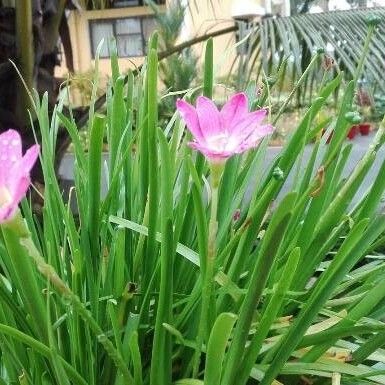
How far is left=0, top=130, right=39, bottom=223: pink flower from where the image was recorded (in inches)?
10.6

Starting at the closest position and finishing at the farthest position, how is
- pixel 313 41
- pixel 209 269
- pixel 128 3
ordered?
pixel 209 269, pixel 313 41, pixel 128 3

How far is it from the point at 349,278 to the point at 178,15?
6.50 metres

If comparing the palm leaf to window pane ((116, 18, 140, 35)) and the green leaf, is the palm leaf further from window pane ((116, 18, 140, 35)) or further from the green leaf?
window pane ((116, 18, 140, 35))

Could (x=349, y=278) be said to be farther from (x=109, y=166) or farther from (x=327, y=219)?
(x=109, y=166)

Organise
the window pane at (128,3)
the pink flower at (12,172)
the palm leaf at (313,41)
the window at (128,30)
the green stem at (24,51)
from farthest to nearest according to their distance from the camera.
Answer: the window at (128,30) → the window pane at (128,3) → the green stem at (24,51) → the palm leaf at (313,41) → the pink flower at (12,172)

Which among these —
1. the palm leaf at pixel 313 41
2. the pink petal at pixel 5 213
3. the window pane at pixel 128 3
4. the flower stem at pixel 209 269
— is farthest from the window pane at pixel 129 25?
the pink petal at pixel 5 213

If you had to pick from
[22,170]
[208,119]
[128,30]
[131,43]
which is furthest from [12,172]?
[128,30]

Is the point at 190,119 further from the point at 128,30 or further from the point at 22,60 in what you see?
the point at 128,30

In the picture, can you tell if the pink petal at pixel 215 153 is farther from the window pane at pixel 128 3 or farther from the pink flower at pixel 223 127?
the window pane at pixel 128 3

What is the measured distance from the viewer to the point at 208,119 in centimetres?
36

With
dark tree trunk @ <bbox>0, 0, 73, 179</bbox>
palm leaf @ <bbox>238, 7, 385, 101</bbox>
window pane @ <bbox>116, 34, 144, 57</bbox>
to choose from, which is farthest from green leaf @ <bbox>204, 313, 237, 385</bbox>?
window pane @ <bbox>116, 34, 144, 57</bbox>

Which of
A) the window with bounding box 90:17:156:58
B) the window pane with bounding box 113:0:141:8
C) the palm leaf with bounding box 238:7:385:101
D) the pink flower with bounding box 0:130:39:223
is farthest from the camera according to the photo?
the window with bounding box 90:17:156:58

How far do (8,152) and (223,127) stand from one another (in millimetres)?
123

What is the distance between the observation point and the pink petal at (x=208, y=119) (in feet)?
1.17
